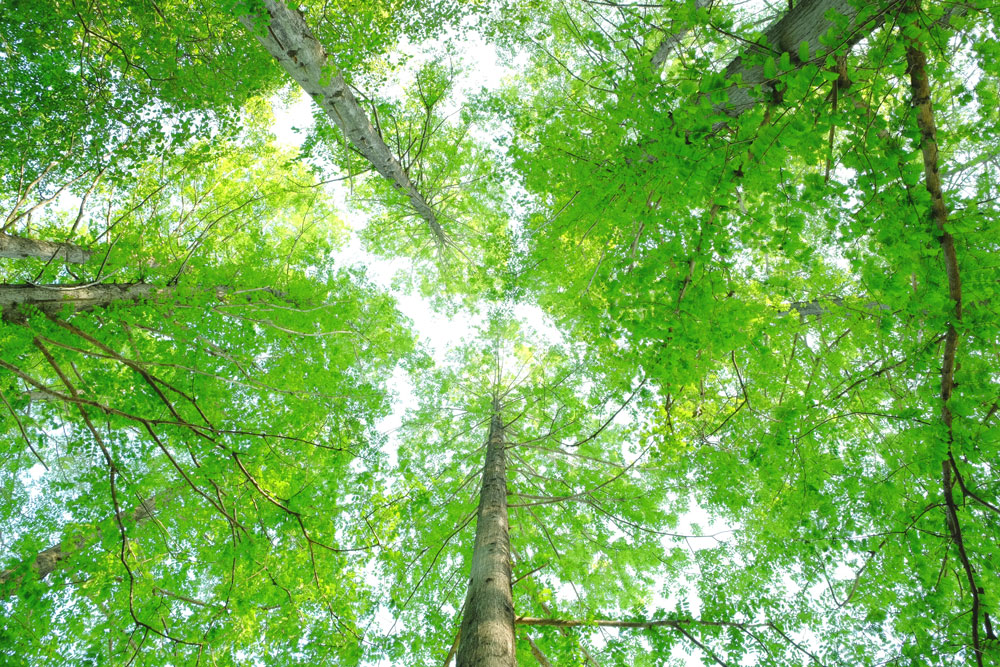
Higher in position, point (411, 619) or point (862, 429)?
point (862, 429)

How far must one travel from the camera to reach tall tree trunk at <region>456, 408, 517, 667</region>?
231 centimetres

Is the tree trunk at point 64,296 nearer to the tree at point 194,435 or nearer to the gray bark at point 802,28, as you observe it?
the tree at point 194,435

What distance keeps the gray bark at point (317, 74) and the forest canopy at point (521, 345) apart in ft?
0.14

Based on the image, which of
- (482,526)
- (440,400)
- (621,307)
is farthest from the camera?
(440,400)

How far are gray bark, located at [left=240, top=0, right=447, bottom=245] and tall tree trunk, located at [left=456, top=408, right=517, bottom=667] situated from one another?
5.36 metres

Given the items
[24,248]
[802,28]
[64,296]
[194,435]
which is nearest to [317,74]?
[64,296]

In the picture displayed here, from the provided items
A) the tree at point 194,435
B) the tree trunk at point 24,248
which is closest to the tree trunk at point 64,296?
the tree at point 194,435

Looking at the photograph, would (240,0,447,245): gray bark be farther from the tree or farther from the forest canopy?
the tree

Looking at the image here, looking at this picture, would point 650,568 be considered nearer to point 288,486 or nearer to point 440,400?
point 440,400

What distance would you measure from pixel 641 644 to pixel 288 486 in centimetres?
531

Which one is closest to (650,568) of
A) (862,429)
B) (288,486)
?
(862,429)

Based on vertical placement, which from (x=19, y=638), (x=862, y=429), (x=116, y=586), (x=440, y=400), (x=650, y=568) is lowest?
(x=19, y=638)

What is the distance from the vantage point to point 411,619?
6.25 metres

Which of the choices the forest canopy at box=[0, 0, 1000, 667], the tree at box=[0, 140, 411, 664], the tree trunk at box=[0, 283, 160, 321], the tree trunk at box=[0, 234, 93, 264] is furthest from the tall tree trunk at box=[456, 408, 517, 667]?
the tree trunk at box=[0, 234, 93, 264]
